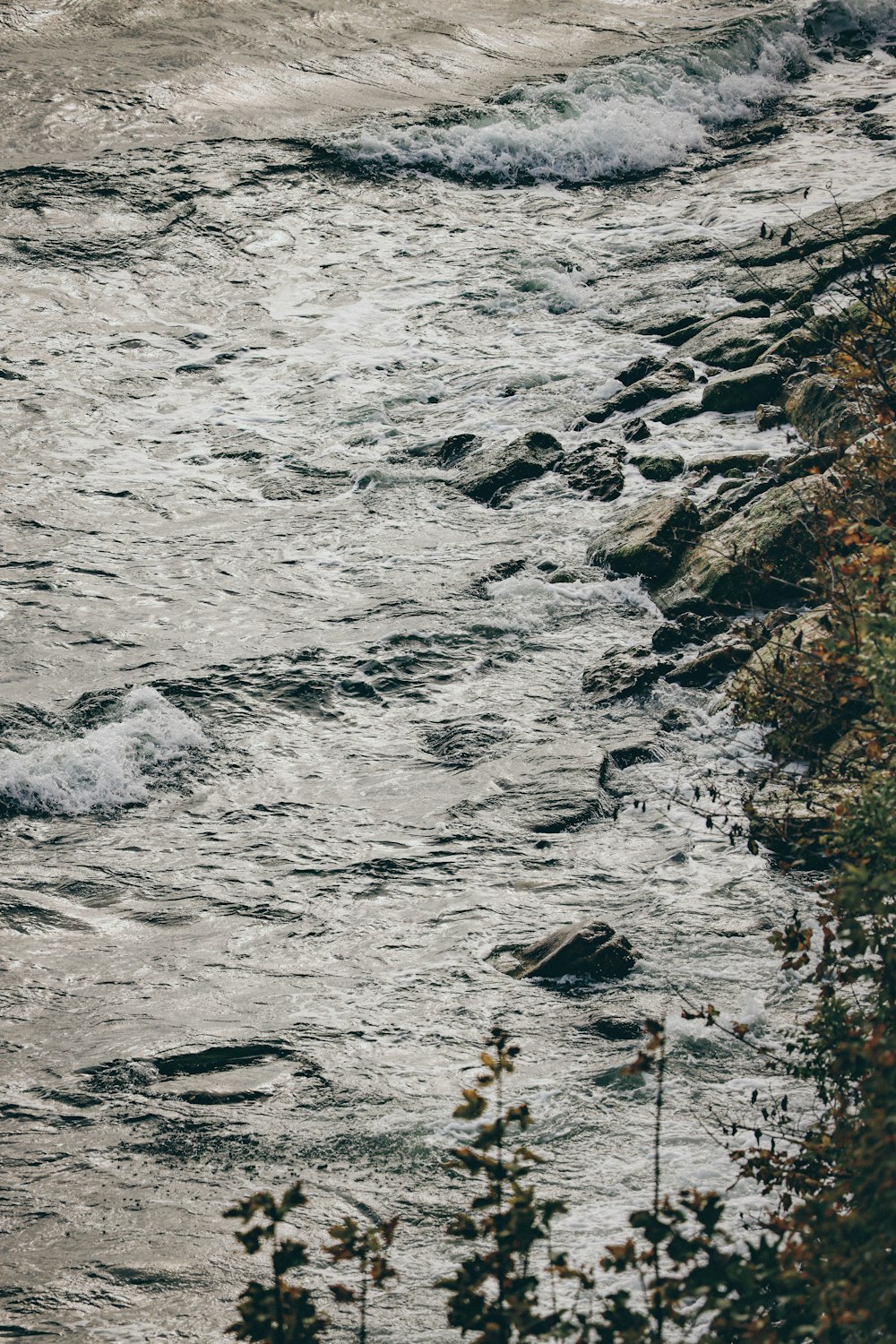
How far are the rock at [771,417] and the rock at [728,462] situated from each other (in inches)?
21.1

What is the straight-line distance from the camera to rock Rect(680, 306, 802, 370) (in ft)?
42.8

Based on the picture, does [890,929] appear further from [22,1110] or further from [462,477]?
[462,477]

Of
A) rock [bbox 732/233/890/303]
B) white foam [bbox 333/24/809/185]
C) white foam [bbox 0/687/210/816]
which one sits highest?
white foam [bbox 333/24/809/185]

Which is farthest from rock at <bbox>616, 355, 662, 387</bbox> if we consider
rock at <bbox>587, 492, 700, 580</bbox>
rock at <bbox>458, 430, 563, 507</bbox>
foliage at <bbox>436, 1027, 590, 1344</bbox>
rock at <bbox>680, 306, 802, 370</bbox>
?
foliage at <bbox>436, 1027, 590, 1344</bbox>

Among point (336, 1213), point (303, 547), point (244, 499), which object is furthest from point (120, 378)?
point (336, 1213)

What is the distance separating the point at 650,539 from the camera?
10711mm

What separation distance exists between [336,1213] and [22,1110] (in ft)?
5.24

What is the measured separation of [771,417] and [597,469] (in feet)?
5.28

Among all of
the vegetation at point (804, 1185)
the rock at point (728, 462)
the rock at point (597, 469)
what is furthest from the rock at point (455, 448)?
the vegetation at point (804, 1185)

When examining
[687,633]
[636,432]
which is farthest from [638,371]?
[687,633]

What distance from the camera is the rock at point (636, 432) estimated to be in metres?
12.7

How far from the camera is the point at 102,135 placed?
19.7 metres

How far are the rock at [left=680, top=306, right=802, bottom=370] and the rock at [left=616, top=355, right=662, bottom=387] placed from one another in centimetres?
37

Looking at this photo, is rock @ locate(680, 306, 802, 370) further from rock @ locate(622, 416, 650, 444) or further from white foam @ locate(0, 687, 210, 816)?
white foam @ locate(0, 687, 210, 816)
